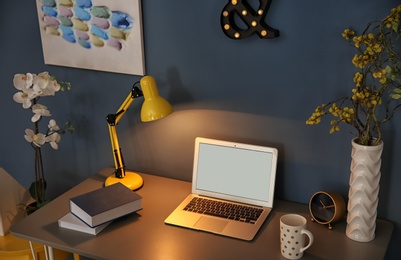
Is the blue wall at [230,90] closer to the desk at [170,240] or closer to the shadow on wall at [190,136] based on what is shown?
the shadow on wall at [190,136]

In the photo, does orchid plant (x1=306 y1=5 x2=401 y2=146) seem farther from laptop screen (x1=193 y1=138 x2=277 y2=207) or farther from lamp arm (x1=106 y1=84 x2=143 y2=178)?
lamp arm (x1=106 y1=84 x2=143 y2=178)

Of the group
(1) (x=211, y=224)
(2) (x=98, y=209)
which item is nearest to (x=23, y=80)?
(2) (x=98, y=209)

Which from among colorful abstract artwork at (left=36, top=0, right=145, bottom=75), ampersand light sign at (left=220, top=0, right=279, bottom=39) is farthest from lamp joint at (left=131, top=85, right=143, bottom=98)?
ampersand light sign at (left=220, top=0, right=279, bottom=39)

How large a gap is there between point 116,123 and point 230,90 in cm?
46

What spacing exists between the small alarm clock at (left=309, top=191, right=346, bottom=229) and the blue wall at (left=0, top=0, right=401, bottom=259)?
0.13m

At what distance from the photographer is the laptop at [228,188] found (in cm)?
174

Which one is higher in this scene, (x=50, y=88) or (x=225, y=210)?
(x=50, y=88)

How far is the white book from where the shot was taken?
1699 mm

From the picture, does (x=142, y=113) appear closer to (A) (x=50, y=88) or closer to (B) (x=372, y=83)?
(A) (x=50, y=88)

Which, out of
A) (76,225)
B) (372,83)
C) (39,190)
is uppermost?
(372,83)

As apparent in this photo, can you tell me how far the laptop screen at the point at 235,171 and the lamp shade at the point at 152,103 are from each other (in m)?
0.20

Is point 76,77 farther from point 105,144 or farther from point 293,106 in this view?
point 293,106

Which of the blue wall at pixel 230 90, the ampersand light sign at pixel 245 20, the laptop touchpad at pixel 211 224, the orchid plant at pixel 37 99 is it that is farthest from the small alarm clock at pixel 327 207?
the orchid plant at pixel 37 99

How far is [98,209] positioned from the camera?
67.5 inches
